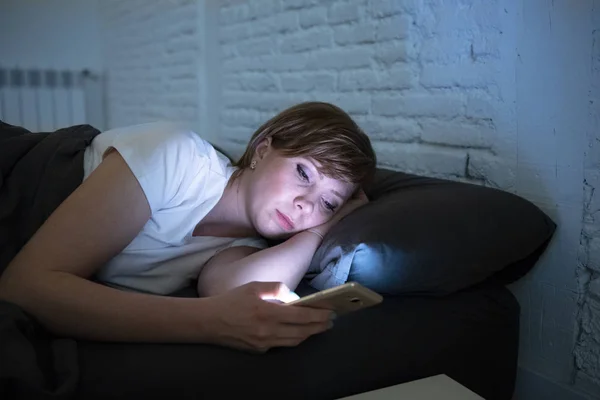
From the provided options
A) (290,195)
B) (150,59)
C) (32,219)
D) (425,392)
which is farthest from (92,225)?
(150,59)

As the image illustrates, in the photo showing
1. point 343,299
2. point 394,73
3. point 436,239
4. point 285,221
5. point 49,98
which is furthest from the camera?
point 49,98

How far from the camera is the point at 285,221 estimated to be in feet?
3.97

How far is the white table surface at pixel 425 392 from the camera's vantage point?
845 mm

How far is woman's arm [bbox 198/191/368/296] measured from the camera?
3.80 feet

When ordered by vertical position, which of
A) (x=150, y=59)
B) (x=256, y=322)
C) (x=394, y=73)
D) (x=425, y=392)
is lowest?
(x=425, y=392)

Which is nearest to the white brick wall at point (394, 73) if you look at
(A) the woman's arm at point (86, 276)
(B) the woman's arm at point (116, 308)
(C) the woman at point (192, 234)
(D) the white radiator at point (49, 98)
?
(C) the woman at point (192, 234)

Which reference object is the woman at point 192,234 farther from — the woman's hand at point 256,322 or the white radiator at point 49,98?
the white radiator at point 49,98

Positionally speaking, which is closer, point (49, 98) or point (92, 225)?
point (92, 225)

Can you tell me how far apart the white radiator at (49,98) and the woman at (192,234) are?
3.22 metres

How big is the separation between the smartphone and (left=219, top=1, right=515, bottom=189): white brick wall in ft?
2.33

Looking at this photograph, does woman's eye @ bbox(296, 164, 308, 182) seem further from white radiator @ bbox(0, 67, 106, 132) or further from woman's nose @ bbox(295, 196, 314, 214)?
white radiator @ bbox(0, 67, 106, 132)

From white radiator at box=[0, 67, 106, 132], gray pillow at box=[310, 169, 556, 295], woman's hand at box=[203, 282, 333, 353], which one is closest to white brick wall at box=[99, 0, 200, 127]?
white radiator at box=[0, 67, 106, 132]

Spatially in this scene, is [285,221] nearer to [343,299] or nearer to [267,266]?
[267,266]

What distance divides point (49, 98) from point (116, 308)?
372 cm
